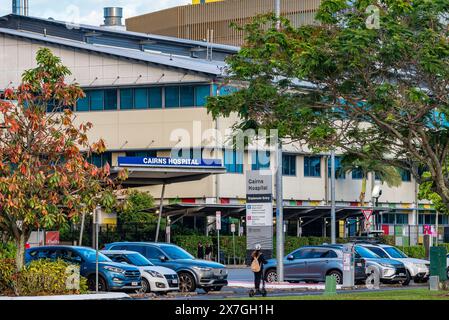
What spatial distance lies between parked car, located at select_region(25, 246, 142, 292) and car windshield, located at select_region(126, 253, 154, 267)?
4.59 feet

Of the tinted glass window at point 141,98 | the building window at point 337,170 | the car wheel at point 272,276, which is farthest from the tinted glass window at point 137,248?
the building window at point 337,170

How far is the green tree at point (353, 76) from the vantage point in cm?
3052

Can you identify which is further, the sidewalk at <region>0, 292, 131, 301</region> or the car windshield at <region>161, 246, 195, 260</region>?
the car windshield at <region>161, 246, 195, 260</region>

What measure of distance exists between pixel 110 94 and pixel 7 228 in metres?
50.9

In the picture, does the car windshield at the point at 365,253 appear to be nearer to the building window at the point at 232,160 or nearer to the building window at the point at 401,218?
the building window at the point at 232,160

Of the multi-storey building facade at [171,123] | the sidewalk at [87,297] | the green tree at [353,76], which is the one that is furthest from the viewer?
the multi-storey building facade at [171,123]

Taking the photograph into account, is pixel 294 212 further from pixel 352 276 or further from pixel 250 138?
pixel 250 138

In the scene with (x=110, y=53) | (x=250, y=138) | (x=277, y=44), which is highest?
(x=110, y=53)

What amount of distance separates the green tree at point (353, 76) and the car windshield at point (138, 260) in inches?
326

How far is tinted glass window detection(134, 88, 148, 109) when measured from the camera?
82.5 metres

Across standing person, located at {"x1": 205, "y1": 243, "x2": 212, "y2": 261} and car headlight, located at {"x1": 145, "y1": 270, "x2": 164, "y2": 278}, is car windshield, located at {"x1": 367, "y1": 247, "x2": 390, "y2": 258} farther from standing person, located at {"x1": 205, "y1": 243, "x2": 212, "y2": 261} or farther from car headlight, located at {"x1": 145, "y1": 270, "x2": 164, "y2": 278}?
standing person, located at {"x1": 205, "y1": 243, "x2": 212, "y2": 261}

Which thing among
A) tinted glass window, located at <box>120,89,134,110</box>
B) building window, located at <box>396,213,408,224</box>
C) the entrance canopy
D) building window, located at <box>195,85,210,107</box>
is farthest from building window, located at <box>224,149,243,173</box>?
building window, located at <box>396,213,408,224</box>

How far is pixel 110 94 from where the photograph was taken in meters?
83.8
